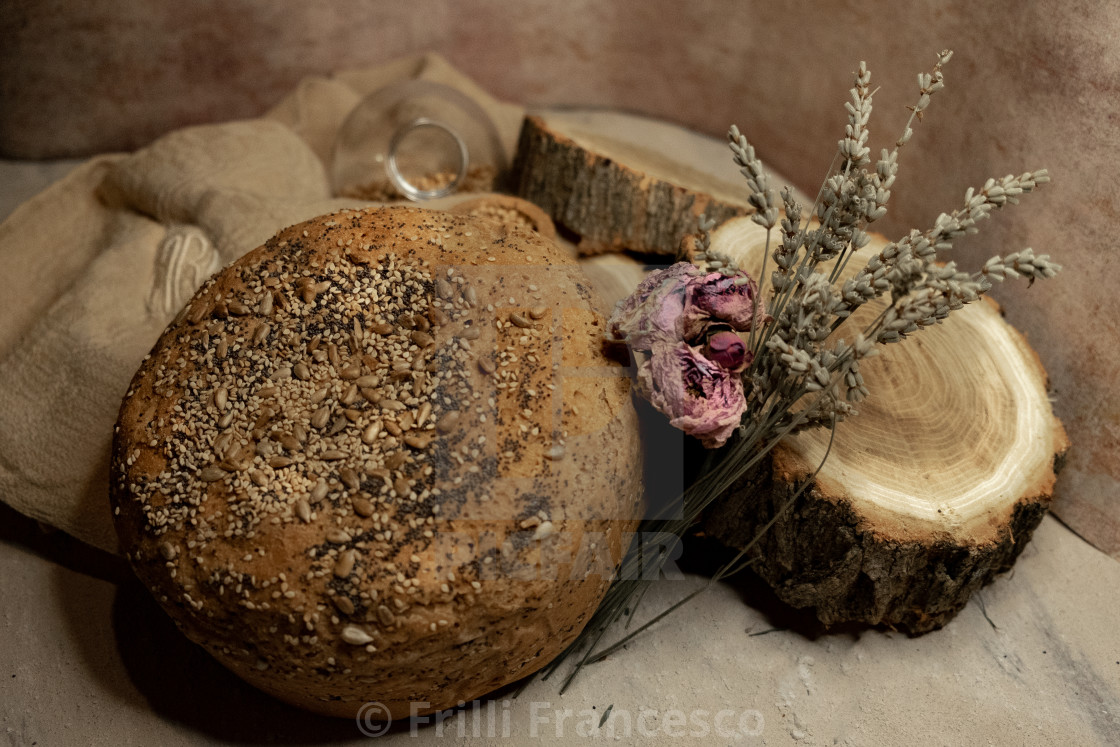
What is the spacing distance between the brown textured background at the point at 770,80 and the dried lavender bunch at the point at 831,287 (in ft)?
2.50

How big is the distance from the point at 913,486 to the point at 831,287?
1.92ft

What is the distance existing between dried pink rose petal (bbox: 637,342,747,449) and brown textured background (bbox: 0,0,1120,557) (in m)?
1.24

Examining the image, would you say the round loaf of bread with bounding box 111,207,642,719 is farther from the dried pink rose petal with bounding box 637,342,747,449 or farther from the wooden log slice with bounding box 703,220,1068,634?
the wooden log slice with bounding box 703,220,1068,634

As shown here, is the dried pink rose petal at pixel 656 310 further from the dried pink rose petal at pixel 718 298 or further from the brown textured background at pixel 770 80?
the brown textured background at pixel 770 80

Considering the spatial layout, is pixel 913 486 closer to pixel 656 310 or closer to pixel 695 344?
pixel 695 344

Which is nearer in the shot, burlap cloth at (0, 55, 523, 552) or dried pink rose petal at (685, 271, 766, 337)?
dried pink rose petal at (685, 271, 766, 337)

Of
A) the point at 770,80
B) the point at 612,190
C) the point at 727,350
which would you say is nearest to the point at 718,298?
the point at 727,350

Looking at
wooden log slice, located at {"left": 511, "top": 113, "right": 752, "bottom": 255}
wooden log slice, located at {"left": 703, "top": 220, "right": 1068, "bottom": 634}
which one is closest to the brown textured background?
wooden log slice, located at {"left": 703, "top": 220, "right": 1068, "bottom": 634}

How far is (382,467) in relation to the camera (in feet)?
5.12

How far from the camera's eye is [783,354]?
1.44 m

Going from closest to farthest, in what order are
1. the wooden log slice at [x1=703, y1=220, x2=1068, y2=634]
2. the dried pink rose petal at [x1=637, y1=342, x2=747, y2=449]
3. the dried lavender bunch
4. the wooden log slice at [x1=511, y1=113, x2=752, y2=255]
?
the dried lavender bunch, the dried pink rose petal at [x1=637, y1=342, x2=747, y2=449], the wooden log slice at [x1=703, y1=220, x2=1068, y2=634], the wooden log slice at [x1=511, y1=113, x2=752, y2=255]

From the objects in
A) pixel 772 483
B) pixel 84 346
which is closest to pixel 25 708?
pixel 84 346

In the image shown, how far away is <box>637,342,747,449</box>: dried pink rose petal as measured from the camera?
5.12ft

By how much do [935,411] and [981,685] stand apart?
2.24 feet
